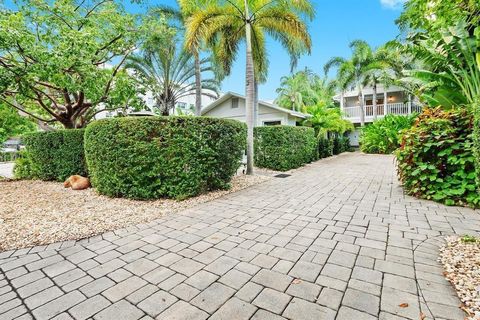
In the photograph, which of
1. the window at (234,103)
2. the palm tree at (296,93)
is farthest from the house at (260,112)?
the palm tree at (296,93)

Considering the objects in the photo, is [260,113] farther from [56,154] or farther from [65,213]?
[65,213]

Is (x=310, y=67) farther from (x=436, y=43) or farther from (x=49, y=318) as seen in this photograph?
(x=49, y=318)

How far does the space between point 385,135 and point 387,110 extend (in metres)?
8.88

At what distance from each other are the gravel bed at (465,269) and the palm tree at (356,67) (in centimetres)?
2230

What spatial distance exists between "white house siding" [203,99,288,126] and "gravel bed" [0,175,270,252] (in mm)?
10057

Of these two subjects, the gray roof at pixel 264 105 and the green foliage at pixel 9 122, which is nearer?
the green foliage at pixel 9 122

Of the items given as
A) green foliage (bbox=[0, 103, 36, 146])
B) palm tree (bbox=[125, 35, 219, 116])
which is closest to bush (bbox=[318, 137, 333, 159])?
palm tree (bbox=[125, 35, 219, 116])

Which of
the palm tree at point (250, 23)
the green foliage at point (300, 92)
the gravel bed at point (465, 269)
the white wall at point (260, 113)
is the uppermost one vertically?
the green foliage at point (300, 92)

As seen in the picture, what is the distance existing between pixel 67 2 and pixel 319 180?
9545 mm

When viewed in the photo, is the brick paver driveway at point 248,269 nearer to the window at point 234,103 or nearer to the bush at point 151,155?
the bush at point 151,155

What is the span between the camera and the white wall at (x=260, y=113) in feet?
52.0

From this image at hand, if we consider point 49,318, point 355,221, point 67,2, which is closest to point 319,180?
point 355,221

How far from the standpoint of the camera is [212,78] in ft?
63.7

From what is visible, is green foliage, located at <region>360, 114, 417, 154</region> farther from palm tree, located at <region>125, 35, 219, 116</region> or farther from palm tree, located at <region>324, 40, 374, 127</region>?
palm tree, located at <region>125, 35, 219, 116</region>
